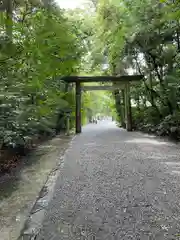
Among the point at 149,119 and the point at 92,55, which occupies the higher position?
the point at 92,55

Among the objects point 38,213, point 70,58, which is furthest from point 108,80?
point 38,213

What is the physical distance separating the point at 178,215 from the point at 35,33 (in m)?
3.45

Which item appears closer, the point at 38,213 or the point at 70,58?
the point at 38,213

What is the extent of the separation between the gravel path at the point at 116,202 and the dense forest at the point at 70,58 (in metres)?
1.54

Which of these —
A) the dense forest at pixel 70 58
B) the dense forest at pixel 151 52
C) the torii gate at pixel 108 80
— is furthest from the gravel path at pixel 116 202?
the torii gate at pixel 108 80

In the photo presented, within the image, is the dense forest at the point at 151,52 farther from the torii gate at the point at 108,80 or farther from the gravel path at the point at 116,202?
the gravel path at the point at 116,202

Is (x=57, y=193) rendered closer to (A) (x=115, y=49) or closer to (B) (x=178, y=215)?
(B) (x=178, y=215)

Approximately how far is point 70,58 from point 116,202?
23.2 ft

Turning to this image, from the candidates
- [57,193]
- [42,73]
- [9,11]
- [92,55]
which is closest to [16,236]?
[57,193]

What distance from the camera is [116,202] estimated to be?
2873 millimetres

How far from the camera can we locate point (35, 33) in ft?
13.0

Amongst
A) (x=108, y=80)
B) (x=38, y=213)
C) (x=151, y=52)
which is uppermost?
(x=151, y=52)

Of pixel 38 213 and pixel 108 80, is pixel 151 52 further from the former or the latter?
pixel 38 213

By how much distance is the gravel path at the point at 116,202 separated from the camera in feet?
7.23
